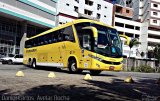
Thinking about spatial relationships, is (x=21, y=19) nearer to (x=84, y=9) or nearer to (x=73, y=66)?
(x=84, y=9)

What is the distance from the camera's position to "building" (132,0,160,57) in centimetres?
8000

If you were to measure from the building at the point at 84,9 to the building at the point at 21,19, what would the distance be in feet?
8.61

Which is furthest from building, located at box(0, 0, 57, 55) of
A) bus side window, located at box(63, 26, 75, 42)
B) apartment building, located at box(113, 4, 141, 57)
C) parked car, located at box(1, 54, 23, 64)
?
bus side window, located at box(63, 26, 75, 42)

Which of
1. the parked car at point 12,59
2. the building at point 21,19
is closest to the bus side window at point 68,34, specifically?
the parked car at point 12,59

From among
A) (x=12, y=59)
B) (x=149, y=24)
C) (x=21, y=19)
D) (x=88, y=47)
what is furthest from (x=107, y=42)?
(x=149, y=24)

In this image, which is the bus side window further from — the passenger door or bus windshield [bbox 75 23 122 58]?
the passenger door

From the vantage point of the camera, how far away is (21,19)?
168ft

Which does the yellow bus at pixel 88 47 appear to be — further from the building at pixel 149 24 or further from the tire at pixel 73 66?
the building at pixel 149 24

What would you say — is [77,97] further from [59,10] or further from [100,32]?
[59,10]

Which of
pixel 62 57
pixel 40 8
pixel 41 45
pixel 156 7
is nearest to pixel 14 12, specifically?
pixel 40 8

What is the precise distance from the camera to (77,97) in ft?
24.9

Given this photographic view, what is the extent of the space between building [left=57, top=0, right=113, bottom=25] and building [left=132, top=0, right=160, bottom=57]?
11.8 metres

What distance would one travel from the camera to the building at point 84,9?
60.5 m

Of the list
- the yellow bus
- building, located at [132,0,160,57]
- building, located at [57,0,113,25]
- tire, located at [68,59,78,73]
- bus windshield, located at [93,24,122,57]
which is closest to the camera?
the yellow bus
